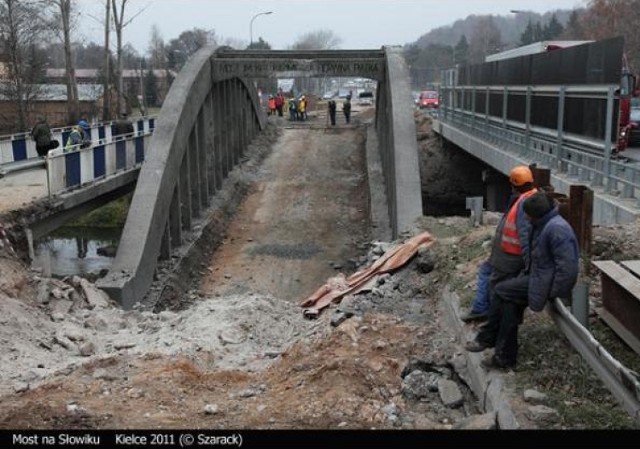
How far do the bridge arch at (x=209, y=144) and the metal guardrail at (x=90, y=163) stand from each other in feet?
3.56

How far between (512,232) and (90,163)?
40.5ft


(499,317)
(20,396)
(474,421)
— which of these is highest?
(499,317)

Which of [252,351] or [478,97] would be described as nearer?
[252,351]

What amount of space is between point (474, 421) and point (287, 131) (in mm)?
30058

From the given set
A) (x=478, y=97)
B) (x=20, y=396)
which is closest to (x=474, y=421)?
(x=20, y=396)

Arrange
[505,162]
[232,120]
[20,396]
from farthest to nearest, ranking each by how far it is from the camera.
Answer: [232,120], [505,162], [20,396]

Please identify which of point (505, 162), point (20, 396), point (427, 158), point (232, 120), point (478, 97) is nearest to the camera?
point (20, 396)

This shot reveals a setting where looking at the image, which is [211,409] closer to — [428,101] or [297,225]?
[297,225]

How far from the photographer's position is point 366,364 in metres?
6.96

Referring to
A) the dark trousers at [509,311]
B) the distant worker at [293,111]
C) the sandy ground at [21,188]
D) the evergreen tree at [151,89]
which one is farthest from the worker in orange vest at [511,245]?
the evergreen tree at [151,89]

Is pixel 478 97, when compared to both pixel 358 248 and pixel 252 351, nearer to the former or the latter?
pixel 358 248

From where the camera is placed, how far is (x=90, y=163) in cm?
1634

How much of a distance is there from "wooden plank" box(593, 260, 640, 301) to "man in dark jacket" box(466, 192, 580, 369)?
69 cm

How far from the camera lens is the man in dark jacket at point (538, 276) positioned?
5.58 metres
